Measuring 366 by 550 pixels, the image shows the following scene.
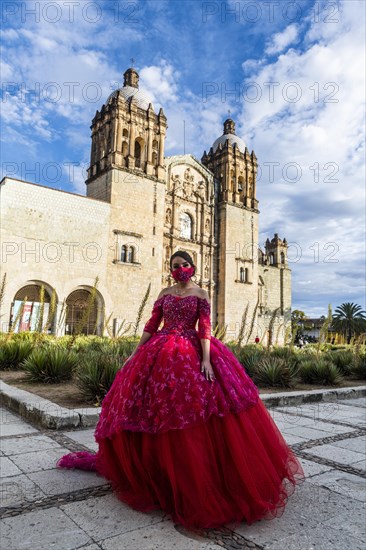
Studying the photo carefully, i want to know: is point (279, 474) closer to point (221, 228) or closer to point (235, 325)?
point (235, 325)

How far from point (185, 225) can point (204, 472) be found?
2809cm

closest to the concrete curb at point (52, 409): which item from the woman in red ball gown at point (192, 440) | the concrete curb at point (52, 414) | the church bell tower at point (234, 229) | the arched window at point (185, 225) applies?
the concrete curb at point (52, 414)

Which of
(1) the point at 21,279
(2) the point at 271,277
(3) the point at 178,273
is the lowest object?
(3) the point at 178,273

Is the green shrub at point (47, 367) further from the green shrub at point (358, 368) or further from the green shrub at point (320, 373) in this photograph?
the green shrub at point (358, 368)

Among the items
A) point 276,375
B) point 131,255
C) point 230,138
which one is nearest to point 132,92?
point 230,138

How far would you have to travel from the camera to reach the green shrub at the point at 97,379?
18.6 ft

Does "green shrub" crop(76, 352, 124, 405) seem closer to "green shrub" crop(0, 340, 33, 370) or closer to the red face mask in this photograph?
the red face mask

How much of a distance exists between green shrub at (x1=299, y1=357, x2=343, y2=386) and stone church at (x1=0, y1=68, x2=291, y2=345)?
5278 mm

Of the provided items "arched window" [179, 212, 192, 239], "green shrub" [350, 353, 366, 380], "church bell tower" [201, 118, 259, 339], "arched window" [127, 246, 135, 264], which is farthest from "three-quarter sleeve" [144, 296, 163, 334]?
"arched window" [179, 212, 192, 239]

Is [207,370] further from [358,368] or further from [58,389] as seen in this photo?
[358,368]

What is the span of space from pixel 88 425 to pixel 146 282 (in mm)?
20318

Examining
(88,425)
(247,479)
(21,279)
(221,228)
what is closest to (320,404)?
(88,425)

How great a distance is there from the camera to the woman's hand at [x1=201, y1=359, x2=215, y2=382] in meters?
2.54

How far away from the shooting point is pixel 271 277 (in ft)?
122
